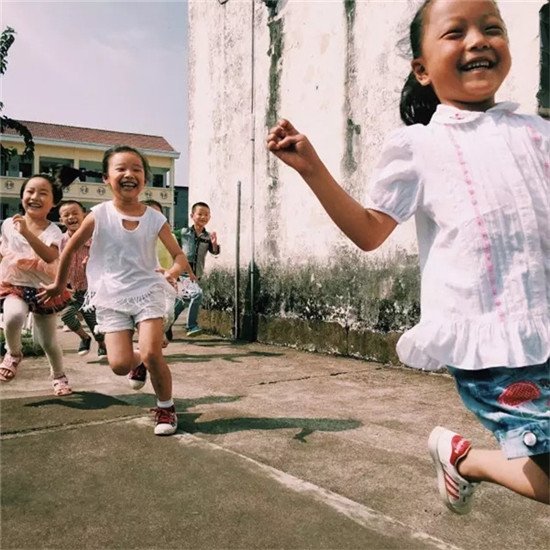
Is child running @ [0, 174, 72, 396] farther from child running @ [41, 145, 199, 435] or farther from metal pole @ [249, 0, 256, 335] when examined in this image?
metal pole @ [249, 0, 256, 335]

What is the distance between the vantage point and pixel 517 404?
142cm

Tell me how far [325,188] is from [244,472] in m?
1.49

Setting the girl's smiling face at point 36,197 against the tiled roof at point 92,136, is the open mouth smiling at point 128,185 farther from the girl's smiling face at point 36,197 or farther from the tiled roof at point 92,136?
the tiled roof at point 92,136

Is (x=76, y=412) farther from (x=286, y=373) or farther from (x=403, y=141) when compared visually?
(x=403, y=141)

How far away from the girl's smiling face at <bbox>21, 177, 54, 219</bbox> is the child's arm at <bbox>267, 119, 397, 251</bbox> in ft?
10.6

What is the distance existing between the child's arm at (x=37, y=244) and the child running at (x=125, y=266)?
0.45m

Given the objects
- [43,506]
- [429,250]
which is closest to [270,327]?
[43,506]

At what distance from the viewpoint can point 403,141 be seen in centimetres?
163

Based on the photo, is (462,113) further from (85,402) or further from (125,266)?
(85,402)

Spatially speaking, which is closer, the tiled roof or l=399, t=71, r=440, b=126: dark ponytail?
l=399, t=71, r=440, b=126: dark ponytail

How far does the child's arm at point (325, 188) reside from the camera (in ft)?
4.84

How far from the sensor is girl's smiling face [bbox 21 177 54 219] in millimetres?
4266

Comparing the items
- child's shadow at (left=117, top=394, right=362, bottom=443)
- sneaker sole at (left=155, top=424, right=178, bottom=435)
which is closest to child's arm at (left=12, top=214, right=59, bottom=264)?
A: child's shadow at (left=117, top=394, right=362, bottom=443)

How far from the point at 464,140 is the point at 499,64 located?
0.72 ft
